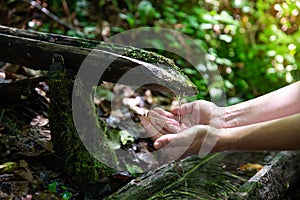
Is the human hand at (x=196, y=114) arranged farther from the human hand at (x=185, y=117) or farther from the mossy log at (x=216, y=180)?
the mossy log at (x=216, y=180)

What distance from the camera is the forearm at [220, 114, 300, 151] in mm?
1988

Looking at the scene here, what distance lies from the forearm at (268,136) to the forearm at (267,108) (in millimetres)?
554

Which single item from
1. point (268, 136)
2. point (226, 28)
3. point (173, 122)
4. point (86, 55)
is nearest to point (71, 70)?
point (86, 55)

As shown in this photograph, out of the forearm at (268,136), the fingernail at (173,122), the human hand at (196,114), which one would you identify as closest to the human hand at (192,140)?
the forearm at (268,136)

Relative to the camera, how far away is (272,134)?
2018 millimetres

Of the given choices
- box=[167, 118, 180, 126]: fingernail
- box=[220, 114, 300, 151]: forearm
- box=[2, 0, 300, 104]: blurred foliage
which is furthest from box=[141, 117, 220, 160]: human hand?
box=[2, 0, 300, 104]: blurred foliage

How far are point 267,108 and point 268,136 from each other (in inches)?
24.5

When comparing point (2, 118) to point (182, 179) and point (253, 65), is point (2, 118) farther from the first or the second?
point (253, 65)

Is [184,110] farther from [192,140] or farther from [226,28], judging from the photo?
[226,28]

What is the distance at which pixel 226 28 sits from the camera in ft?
14.9

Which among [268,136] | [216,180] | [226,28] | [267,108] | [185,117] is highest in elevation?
[268,136]

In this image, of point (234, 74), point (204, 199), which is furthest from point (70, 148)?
point (234, 74)

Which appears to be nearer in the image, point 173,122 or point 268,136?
point 268,136

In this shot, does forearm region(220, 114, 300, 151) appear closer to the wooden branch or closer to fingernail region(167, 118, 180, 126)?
the wooden branch
